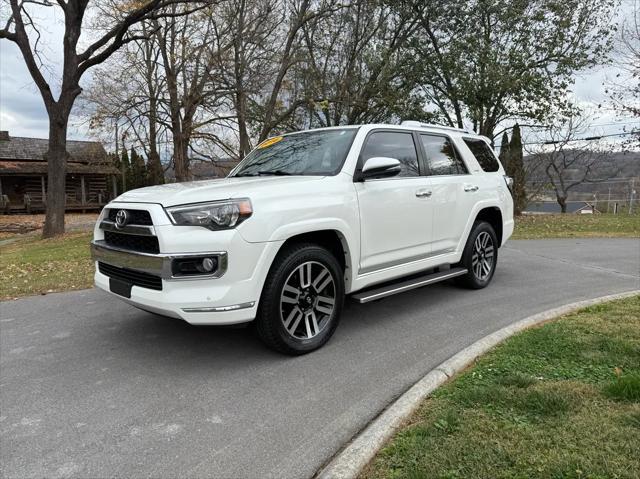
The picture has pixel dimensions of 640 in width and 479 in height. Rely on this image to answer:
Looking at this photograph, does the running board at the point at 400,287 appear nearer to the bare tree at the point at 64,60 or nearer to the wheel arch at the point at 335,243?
the wheel arch at the point at 335,243

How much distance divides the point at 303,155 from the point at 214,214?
1.52 metres

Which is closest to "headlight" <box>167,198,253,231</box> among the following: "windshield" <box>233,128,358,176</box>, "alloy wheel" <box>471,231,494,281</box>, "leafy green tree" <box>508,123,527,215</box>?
"windshield" <box>233,128,358,176</box>

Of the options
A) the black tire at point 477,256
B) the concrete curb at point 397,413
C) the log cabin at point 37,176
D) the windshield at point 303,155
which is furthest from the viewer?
the log cabin at point 37,176

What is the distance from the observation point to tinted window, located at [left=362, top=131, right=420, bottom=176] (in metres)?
4.36

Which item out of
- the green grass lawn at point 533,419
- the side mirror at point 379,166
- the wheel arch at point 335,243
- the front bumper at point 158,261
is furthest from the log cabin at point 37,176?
the green grass lawn at point 533,419

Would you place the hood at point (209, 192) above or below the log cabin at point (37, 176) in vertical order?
below

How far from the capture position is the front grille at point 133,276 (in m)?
3.30

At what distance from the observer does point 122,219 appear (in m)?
3.54

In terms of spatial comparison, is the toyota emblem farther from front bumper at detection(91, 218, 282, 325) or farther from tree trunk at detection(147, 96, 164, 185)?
tree trunk at detection(147, 96, 164, 185)

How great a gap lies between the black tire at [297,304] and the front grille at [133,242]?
0.87 meters

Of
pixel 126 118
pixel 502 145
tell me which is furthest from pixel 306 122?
pixel 502 145

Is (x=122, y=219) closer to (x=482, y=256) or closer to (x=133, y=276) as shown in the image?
(x=133, y=276)

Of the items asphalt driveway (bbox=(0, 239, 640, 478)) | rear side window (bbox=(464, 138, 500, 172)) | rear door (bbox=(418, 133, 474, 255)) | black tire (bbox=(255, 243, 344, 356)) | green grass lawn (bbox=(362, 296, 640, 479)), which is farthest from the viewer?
rear side window (bbox=(464, 138, 500, 172))

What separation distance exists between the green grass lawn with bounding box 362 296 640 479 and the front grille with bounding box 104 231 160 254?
6.90 feet
